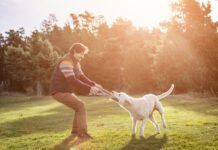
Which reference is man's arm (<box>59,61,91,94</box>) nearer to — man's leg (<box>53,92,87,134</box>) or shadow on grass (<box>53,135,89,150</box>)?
man's leg (<box>53,92,87,134</box>)

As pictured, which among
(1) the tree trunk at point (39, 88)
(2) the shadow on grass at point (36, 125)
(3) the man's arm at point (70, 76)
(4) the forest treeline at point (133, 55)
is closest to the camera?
(3) the man's arm at point (70, 76)

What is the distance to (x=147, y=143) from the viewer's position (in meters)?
11.5

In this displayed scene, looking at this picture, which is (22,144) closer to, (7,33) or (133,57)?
(133,57)

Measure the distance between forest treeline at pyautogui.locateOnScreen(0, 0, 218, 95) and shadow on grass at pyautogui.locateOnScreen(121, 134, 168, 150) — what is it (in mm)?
38633

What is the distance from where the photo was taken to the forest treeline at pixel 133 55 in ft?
165

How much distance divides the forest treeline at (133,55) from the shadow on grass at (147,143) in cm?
3863

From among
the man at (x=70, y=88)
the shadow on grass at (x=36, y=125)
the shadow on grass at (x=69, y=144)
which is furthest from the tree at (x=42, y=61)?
the man at (x=70, y=88)

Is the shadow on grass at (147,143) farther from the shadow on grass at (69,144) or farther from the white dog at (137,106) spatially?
the shadow on grass at (69,144)

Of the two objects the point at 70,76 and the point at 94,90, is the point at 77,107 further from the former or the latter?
the point at 70,76

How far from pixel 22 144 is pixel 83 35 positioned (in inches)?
3206

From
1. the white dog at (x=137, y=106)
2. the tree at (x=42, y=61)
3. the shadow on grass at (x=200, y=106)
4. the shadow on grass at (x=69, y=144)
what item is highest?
the tree at (x=42, y=61)

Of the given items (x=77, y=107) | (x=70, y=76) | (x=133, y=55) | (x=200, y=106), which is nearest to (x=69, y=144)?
(x=77, y=107)

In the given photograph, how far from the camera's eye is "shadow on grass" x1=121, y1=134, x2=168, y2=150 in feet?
35.8

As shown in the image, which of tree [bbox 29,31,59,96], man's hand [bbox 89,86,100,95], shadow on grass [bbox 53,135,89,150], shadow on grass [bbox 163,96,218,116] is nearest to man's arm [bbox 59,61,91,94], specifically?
man's hand [bbox 89,86,100,95]
